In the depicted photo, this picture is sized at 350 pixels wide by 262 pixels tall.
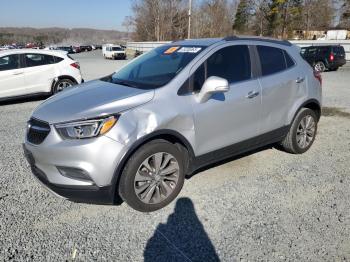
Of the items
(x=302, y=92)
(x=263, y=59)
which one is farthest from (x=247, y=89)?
(x=302, y=92)

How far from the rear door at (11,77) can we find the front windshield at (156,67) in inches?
221

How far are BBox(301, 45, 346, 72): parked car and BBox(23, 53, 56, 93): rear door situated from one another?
1504 cm

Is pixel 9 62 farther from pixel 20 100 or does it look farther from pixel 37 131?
pixel 37 131

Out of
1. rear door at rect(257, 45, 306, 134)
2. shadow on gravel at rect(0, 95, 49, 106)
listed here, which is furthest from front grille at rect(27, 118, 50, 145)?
shadow on gravel at rect(0, 95, 49, 106)

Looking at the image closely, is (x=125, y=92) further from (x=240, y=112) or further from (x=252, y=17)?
(x=252, y=17)

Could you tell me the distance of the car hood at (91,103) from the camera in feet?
10.4

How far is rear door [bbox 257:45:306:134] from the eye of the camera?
4.34m

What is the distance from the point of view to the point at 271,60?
450 centimetres

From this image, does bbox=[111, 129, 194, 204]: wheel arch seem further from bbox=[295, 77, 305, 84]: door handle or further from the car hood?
bbox=[295, 77, 305, 84]: door handle

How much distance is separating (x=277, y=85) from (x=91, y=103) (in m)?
2.50

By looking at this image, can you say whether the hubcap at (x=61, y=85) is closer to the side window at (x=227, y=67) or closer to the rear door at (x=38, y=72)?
the rear door at (x=38, y=72)

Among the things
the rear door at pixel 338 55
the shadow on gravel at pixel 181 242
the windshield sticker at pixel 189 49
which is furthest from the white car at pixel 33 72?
the rear door at pixel 338 55

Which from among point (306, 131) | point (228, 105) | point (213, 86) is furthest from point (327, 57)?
point (213, 86)

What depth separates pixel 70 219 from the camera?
338 cm
